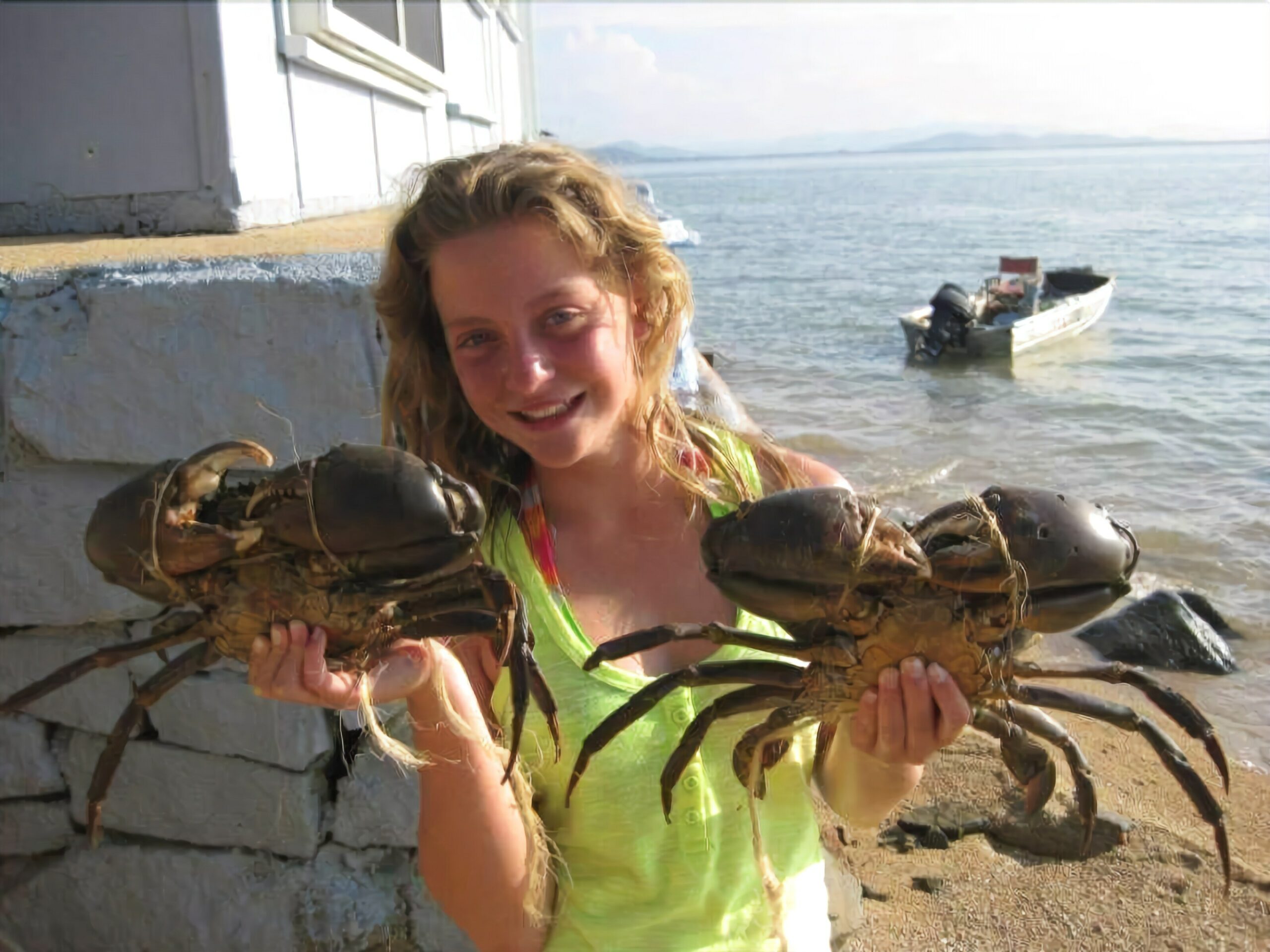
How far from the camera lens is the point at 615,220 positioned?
2.33 metres

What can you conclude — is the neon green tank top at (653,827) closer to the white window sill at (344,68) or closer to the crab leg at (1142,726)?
the crab leg at (1142,726)

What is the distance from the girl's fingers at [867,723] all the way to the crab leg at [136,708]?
116cm

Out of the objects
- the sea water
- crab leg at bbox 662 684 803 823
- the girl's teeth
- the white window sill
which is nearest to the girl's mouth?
the girl's teeth

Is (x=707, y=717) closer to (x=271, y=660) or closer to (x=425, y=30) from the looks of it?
(x=271, y=660)

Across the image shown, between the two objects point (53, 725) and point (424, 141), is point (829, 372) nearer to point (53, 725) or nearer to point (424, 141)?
point (424, 141)

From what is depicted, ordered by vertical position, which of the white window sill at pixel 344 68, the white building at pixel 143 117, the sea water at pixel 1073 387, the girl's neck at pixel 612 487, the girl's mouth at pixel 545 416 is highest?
the white window sill at pixel 344 68

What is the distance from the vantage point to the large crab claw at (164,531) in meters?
1.97

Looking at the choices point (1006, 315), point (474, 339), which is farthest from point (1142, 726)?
point (1006, 315)

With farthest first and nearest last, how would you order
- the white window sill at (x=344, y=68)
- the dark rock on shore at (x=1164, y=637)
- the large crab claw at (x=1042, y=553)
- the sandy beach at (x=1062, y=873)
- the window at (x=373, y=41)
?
1. the dark rock on shore at (x=1164, y=637)
2. the window at (x=373, y=41)
3. the white window sill at (x=344, y=68)
4. the sandy beach at (x=1062, y=873)
5. the large crab claw at (x=1042, y=553)

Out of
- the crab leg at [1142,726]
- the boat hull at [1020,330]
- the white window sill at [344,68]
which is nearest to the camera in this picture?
the crab leg at [1142,726]

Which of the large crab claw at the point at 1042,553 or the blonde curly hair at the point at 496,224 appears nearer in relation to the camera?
the large crab claw at the point at 1042,553

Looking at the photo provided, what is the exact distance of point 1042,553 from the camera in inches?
73.4

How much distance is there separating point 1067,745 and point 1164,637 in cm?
510

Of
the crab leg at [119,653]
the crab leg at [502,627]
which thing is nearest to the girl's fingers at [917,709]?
the crab leg at [502,627]
